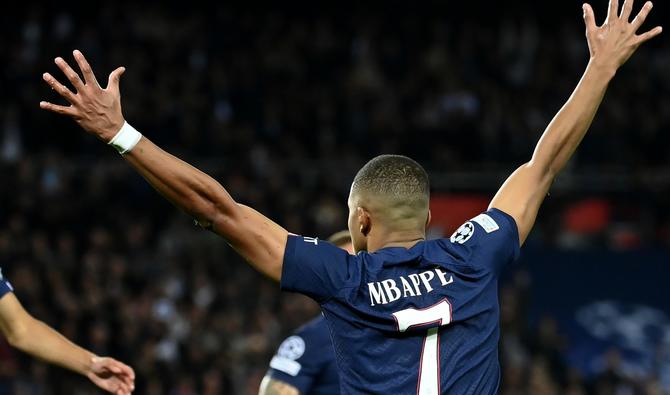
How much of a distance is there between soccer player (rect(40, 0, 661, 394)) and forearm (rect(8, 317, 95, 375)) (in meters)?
2.04

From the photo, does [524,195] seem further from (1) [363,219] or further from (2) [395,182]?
(1) [363,219]

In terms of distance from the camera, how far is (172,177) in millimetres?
4051

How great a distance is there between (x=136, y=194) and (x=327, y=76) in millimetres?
4602

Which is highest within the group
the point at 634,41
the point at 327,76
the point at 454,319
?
the point at 327,76

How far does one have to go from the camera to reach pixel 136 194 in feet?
51.6

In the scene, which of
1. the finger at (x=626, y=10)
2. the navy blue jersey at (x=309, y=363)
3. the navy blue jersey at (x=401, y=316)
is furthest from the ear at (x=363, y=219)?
the navy blue jersey at (x=309, y=363)

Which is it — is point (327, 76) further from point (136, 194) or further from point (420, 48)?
point (136, 194)

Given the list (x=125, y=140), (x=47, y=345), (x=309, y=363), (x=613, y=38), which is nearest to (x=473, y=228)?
(x=613, y=38)

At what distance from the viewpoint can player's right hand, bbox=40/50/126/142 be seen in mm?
4000

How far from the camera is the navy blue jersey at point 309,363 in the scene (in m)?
6.38

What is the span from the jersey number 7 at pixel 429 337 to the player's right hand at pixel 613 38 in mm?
1303

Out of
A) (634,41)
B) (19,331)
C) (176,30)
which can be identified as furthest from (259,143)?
(634,41)

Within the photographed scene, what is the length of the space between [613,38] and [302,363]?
99.8 inches

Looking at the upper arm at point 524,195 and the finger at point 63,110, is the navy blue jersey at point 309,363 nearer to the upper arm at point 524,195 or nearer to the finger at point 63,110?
the upper arm at point 524,195
